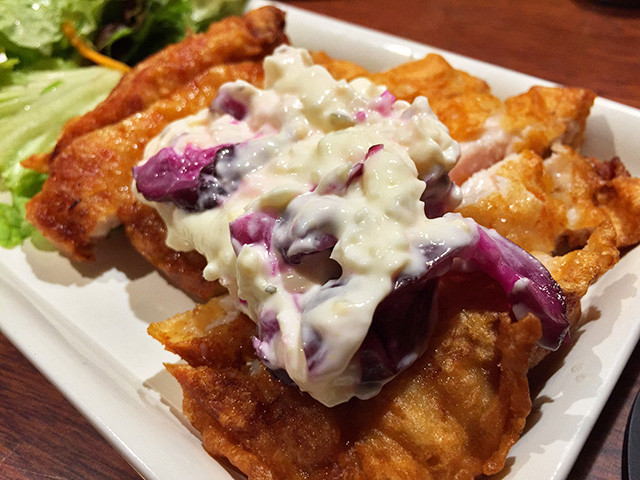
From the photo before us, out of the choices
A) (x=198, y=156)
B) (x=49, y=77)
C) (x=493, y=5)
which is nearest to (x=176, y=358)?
(x=198, y=156)

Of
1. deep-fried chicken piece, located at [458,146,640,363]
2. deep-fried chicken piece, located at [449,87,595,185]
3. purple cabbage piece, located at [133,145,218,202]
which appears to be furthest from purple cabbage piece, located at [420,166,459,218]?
purple cabbage piece, located at [133,145,218,202]

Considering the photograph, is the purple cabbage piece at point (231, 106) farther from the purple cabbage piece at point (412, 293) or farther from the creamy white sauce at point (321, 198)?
the purple cabbage piece at point (412, 293)

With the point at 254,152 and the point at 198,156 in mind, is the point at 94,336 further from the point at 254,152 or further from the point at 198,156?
the point at 254,152

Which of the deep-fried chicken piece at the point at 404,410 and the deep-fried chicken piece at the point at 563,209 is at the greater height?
the deep-fried chicken piece at the point at 563,209

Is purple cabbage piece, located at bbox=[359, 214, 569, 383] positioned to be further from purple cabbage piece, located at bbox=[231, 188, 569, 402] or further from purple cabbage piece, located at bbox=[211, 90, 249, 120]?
purple cabbage piece, located at bbox=[211, 90, 249, 120]

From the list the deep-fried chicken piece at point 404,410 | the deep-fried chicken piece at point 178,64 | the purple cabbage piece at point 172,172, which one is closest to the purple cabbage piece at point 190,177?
the purple cabbage piece at point 172,172
